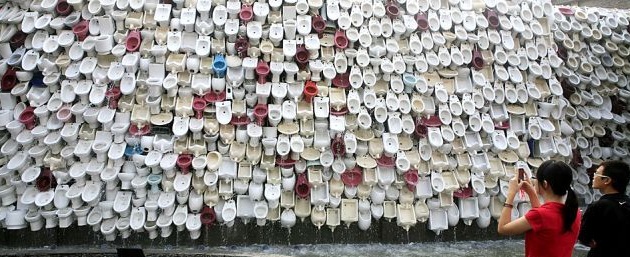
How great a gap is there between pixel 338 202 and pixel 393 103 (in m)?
1.19

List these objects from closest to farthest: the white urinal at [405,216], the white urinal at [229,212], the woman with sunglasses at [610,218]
Answer: the woman with sunglasses at [610,218], the white urinal at [229,212], the white urinal at [405,216]

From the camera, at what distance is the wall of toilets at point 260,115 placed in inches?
195

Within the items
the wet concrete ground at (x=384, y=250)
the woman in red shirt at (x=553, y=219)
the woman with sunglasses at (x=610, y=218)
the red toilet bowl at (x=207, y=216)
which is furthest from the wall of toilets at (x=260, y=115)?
the woman in red shirt at (x=553, y=219)

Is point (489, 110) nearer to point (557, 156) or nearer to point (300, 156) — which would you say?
point (557, 156)

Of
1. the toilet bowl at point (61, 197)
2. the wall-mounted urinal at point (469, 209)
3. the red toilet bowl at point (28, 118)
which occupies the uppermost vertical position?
the red toilet bowl at point (28, 118)

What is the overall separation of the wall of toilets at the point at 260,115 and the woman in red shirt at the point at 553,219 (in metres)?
2.63

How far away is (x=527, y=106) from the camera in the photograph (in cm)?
569

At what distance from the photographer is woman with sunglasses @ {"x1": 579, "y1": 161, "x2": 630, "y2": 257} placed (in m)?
2.73

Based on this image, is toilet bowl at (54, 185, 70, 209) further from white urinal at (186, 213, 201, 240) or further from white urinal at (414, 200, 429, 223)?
white urinal at (414, 200, 429, 223)

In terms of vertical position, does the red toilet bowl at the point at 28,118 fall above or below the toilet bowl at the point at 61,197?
above

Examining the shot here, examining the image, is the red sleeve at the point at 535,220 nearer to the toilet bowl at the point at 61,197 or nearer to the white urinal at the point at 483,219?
the white urinal at the point at 483,219

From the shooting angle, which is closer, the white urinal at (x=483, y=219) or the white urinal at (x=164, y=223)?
the white urinal at (x=164, y=223)

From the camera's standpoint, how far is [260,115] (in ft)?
16.6

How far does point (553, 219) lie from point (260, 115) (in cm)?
315
